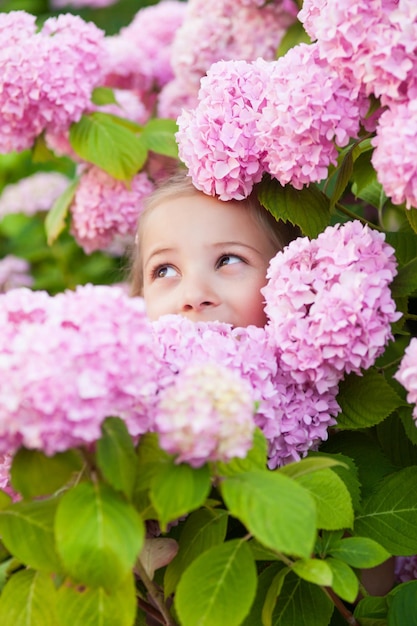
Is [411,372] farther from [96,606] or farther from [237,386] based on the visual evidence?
[96,606]

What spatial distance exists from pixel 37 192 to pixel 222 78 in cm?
142

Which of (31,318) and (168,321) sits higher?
(31,318)

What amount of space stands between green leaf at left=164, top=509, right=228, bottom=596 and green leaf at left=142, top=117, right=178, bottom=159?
887 millimetres

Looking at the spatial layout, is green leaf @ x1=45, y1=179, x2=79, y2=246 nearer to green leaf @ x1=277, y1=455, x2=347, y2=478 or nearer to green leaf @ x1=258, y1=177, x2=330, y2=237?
green leaf @ x1=258, y1=177, x2=330, y2=237

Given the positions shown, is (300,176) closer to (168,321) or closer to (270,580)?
(168,321)

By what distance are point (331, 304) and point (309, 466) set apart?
0.23 meters

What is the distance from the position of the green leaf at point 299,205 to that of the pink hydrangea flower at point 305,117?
0.06m

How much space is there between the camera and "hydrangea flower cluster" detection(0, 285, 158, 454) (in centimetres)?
77

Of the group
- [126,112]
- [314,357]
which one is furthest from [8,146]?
[314,357]

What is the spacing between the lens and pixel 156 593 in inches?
38.9

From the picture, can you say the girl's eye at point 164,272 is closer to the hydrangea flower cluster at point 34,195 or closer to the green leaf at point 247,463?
the green leaf at point 247,463

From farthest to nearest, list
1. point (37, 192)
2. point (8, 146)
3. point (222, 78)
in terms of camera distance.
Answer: point (37, 192) → point (8, 146) → point (222, 78)

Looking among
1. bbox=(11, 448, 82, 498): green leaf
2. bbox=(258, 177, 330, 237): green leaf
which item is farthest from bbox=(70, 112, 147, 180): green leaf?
bbox=(11, 448, 82, 498): green leaf

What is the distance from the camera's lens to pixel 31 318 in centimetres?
87
